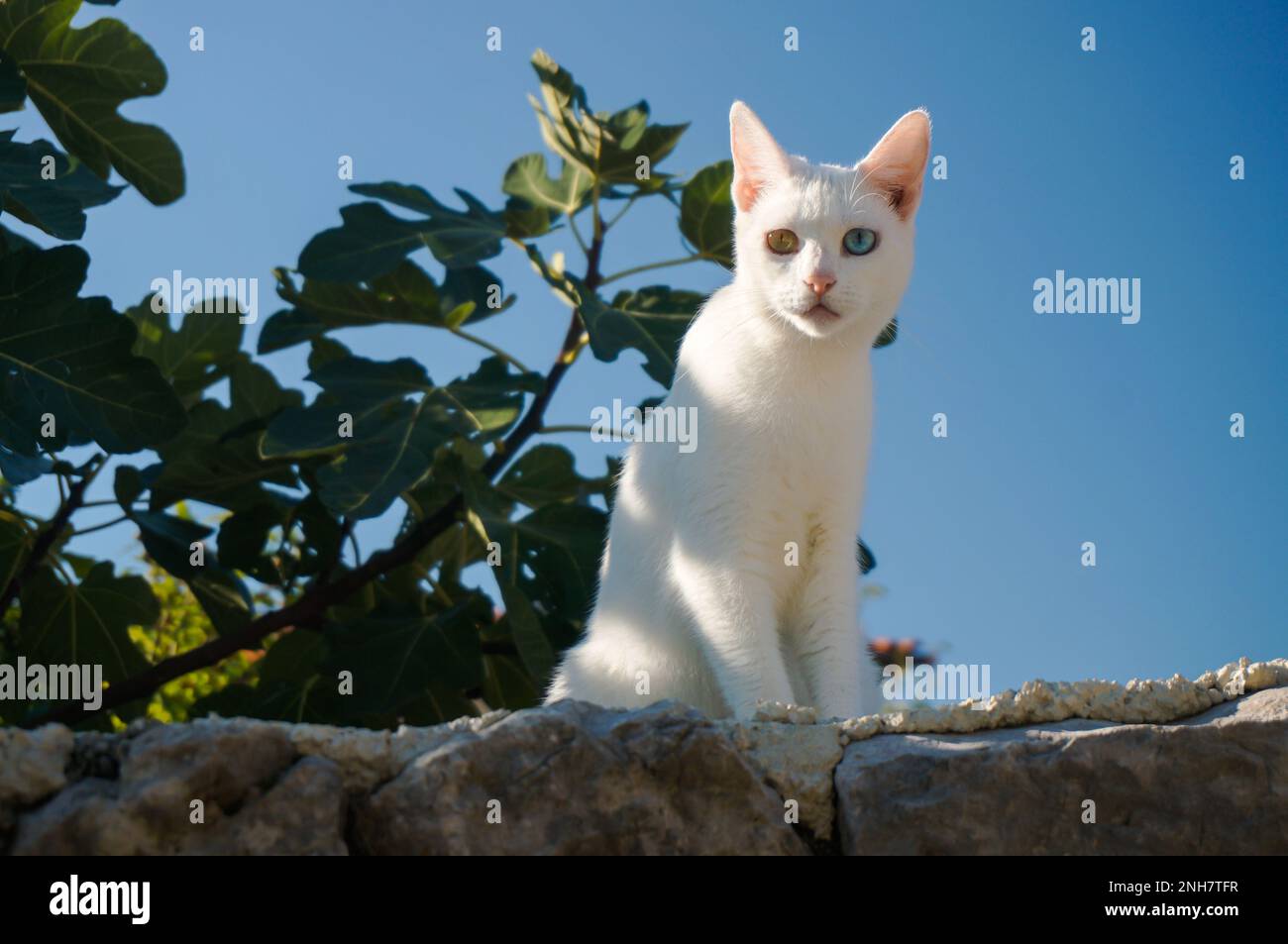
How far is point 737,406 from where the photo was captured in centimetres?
267

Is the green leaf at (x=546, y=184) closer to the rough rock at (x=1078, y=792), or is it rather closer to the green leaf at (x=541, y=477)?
the green leaf at (x=541, y=477)

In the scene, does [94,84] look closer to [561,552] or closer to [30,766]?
[561,552]

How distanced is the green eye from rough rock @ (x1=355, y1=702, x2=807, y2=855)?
3.73 ft

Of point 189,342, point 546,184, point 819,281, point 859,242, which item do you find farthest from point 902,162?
point 189,342

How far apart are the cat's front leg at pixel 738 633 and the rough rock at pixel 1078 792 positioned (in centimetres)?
51

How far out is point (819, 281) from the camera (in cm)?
252

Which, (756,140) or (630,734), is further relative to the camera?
(756,140)

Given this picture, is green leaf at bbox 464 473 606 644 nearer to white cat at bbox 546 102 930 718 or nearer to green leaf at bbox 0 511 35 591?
white cat at bbox 546 102 930 718

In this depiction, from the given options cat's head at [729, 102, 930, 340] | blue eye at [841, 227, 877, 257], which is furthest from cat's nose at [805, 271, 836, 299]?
blue eye at [841, 227, 877, 257]

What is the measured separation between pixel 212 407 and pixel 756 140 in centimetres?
215

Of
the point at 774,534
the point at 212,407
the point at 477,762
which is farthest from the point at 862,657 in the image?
the point at 212,407

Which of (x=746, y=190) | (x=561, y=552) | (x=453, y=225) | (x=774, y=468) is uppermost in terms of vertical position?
(x=453, y=225)

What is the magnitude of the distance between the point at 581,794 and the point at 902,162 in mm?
1640
